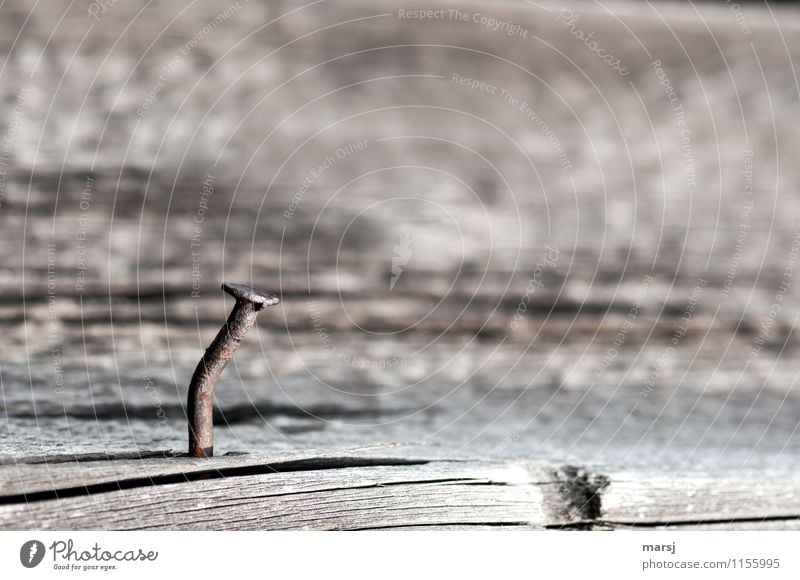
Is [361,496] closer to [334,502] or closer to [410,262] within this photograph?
[334,502]

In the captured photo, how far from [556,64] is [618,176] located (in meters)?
0.26

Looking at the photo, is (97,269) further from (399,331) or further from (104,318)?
(399,331)

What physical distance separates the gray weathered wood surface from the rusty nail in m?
0.04

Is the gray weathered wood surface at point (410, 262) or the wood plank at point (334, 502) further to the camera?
the gray weathered wood surface at point (410, 262)

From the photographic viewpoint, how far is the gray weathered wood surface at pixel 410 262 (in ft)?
2.78

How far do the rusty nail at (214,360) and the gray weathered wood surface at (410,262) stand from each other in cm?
4

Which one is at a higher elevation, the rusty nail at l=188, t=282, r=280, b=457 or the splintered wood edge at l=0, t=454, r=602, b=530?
the rusty nail at l=188, t=282, r=280, b=457

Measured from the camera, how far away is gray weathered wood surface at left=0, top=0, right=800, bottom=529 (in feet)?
2.78

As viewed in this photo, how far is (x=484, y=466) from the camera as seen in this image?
32.8 inches

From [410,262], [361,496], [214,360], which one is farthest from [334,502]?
[410,262]

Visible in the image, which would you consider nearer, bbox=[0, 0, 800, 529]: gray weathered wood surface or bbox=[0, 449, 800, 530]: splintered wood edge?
bbox=[0, 449, 800, 530]: splintered wood edge

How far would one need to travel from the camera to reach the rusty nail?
2.54 feet

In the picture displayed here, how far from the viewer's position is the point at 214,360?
781 millimetres

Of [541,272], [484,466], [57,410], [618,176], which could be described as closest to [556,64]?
[618,176]
